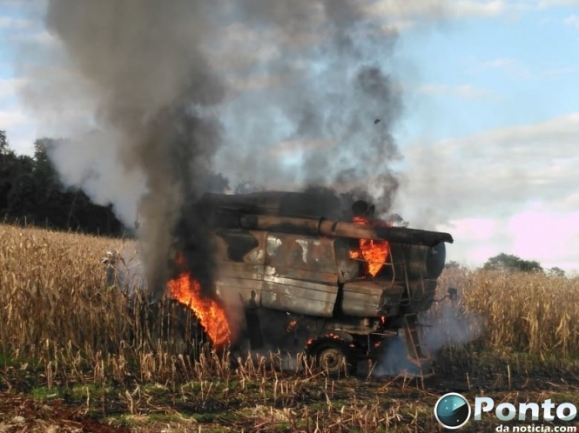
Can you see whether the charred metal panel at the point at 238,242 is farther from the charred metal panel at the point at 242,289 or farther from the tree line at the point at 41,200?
the tree line at the point at 41,200

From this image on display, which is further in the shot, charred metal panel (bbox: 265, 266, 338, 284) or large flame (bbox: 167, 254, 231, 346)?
large flame (bbox: 167, 254, 231, 346)

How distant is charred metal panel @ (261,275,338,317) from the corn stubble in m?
0.77

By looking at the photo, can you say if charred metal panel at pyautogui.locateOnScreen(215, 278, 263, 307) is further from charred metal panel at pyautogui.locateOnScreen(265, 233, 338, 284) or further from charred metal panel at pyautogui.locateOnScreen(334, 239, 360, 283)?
charred metal panel at pyautogui.locateOnScreen(334, 239, 360, 283)

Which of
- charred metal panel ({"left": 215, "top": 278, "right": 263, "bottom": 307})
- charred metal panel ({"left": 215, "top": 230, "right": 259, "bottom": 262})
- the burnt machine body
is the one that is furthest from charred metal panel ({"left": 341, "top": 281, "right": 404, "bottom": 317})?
charred metal panel ({"left": 215, "top": 230, "right": 259, "bottom": 262})

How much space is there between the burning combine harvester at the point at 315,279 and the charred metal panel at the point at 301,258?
0.01 m

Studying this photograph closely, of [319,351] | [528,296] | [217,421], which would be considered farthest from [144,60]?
[528,296]

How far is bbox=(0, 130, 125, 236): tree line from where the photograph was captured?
34.1 meters

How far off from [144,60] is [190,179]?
1.99m

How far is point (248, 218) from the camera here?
9781mm

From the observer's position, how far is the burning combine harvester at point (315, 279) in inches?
355

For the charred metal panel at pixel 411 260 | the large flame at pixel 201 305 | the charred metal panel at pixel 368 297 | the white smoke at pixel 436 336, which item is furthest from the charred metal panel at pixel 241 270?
the white smoke at pixel 436 336

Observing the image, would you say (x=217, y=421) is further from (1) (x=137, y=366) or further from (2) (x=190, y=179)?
(2) (x=190, y=179)

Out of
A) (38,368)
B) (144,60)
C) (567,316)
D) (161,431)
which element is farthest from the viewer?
(567,316)

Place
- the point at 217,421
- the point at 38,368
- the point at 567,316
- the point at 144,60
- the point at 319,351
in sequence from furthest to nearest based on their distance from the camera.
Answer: the point at 567,316, the point at 144,60, the point at 319,351, the point at 38,368, the point at 217,421
